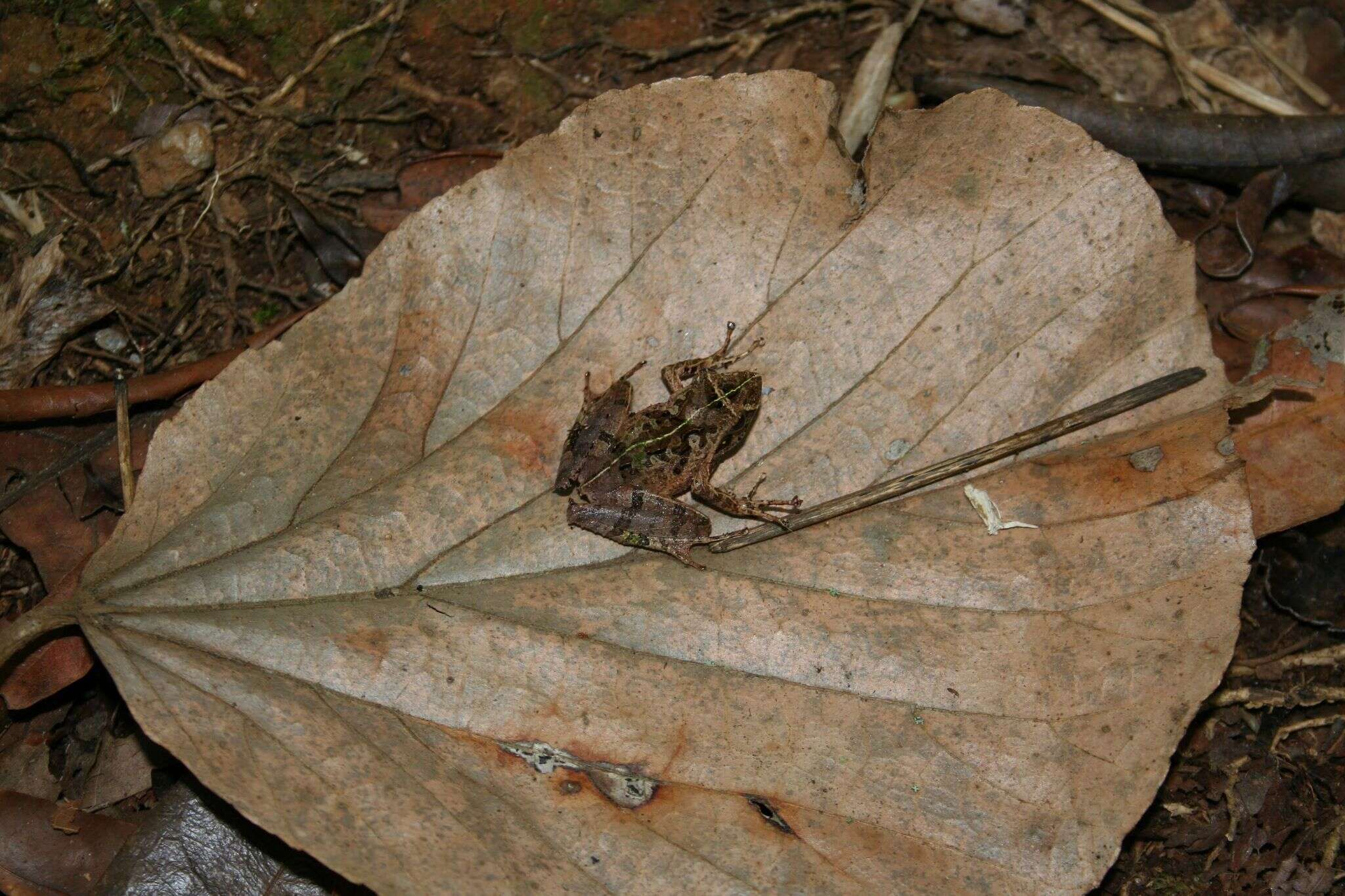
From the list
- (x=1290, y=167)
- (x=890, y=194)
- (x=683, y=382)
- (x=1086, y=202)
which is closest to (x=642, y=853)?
(x=683, y=382)

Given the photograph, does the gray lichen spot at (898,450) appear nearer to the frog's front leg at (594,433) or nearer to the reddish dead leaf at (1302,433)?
the frog's front leg at (594,433)

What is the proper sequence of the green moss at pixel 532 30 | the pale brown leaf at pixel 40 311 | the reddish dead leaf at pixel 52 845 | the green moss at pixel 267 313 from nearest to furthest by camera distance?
the reddish dead leaf at pixel 52 845 → the pale brown leaf at pixel 40 311 → the green moss at pixel 267 313 → the green moss at pixel 532 30

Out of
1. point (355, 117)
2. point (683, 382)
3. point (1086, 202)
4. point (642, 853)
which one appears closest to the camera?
point (642, 853)

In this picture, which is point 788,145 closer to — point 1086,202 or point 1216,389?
point 1086,202

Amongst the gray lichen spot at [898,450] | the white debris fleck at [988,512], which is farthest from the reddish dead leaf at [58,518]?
the white debris fleck at [988,512]

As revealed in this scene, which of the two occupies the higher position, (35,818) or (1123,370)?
(1123,370)

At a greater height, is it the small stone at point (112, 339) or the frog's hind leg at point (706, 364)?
the small stone at point (112, 339)
